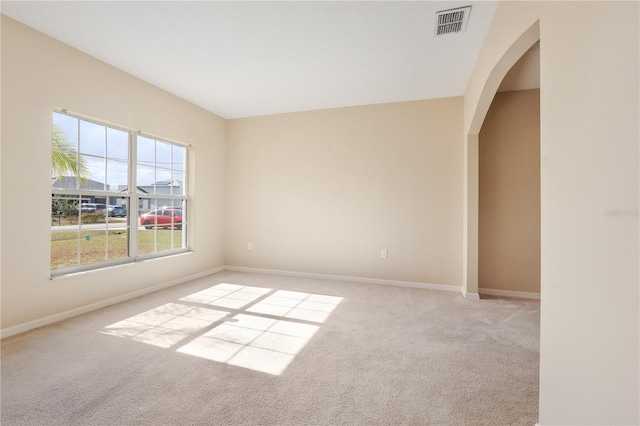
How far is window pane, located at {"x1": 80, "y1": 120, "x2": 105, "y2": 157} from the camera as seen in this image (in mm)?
3127

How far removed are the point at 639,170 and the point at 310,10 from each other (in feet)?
7.96

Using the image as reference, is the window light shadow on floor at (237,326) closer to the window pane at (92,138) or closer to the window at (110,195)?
the window at (110,195)

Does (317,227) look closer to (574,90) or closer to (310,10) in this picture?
(310,10)

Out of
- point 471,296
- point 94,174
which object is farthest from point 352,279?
point 94,174

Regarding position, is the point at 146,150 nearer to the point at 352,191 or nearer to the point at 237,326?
the point at 237,326

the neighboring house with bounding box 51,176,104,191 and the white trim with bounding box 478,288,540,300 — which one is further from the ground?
the neighboring house with bounding box 51,176,104,191

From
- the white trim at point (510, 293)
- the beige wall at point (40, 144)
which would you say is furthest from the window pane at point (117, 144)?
the white trim at point (510, 293)

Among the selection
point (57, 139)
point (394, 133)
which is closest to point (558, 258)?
point (394, 133)

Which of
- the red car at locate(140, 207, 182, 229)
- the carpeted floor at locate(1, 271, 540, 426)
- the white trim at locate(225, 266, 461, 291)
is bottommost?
Answer: the carpeted floor at locate(1, 271, 540, 426)

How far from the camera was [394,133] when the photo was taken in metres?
4.32

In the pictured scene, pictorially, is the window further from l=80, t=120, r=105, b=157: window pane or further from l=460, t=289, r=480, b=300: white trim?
l=460, t=289, r=480, b=300: white trim

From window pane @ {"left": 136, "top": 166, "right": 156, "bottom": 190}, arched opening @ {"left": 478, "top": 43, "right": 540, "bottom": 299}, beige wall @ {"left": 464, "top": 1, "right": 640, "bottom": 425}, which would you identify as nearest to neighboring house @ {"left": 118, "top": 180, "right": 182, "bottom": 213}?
window pane @ {"left": 136, "top": 166, "right": 156, "bottom": 190}

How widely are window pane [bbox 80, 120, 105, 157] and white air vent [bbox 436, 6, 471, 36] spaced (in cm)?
380

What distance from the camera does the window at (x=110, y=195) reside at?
2957mm
